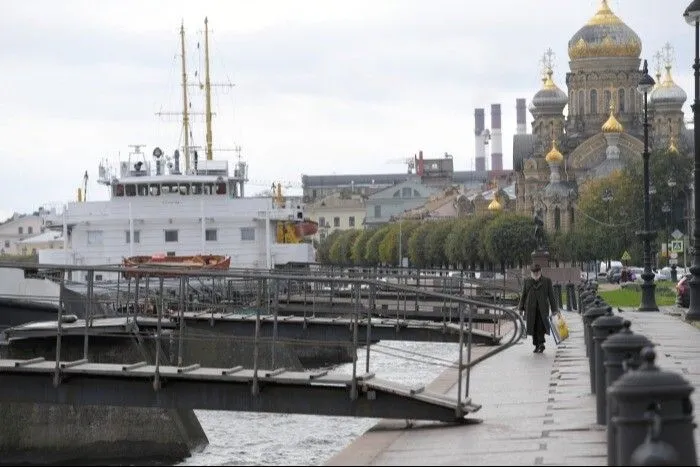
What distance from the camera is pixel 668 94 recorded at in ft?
558

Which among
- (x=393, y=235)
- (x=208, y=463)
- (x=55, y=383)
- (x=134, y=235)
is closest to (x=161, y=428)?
(x=208, y=463)

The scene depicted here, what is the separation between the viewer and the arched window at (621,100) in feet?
554

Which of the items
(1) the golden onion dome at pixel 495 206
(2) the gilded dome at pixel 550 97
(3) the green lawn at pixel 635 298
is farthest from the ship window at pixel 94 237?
(2) the gilded dome at pixel 550 97

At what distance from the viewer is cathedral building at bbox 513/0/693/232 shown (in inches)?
6383

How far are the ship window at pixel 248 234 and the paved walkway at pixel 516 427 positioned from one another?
1377 inches

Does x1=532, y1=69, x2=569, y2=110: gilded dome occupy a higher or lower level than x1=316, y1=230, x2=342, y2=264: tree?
higher

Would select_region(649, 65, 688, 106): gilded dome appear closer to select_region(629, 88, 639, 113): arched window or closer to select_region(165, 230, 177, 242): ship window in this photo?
select_region(629, 88, 639, 113): arched window

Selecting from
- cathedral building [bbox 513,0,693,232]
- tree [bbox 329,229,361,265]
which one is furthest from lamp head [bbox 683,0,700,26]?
tree [bbox 329,229,361,265]

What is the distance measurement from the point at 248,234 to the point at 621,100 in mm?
114444

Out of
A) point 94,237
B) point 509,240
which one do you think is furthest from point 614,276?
point 94,237

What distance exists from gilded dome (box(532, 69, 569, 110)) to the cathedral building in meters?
0.09

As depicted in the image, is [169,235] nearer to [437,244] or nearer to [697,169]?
[697,169]

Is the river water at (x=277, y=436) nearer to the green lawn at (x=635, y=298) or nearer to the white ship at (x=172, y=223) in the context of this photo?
the green lawn at (x=635, y=298)

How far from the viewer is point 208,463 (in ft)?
63.4
